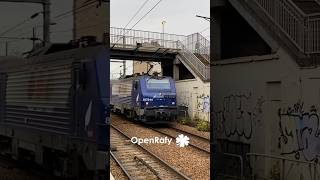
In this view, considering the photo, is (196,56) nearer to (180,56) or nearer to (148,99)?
(180,56)

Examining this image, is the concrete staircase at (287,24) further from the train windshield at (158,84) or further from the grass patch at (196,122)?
the train windshield at (158,84)

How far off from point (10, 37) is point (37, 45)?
307mm

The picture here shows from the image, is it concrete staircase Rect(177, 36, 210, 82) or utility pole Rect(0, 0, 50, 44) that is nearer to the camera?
utility pole Rect(0, 0, 50, 44)

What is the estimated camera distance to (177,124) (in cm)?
701

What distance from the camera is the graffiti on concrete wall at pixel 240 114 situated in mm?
9047

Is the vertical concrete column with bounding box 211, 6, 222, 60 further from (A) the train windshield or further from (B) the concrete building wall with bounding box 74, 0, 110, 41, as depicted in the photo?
(B) the concrete building wall with bounding box 74, 0, 110, 41

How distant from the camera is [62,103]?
5621 millimetres

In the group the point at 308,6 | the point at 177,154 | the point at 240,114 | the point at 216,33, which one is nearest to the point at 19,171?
the point at 177,154

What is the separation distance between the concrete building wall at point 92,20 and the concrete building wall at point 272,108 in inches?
148

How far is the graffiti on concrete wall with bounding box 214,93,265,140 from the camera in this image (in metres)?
9.05

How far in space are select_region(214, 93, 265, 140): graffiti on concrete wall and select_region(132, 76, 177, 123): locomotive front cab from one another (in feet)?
4.66

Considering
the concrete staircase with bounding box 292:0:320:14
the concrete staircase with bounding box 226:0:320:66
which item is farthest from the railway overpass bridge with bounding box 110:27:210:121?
the concrete staircase with bounding box 292:0:320:14

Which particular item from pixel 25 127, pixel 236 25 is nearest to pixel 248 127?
pixel 236 25

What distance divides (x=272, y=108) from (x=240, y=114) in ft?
2.05
